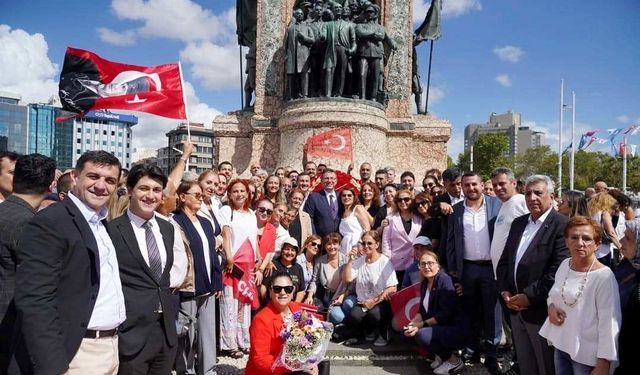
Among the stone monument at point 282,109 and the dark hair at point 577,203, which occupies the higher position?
the stone monument at point 282,109

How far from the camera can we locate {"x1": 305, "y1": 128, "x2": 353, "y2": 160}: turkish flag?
41.0 ft

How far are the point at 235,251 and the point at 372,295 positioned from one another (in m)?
1.78

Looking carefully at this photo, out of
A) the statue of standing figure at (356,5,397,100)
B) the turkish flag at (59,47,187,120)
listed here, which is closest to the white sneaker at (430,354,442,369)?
the turkish flag at (59,47,187,120)

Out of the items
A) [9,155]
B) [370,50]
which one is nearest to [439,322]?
[9,155]

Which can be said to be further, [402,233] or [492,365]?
[402,233]

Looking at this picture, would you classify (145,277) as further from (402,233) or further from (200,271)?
(402,233)

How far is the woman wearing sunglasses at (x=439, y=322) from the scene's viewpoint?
549 centimetres

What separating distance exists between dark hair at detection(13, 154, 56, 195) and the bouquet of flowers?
2153mm

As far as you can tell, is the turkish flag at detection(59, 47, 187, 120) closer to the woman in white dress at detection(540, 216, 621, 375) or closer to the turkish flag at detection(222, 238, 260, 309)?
the turkish flag at detection(222, 238, 260, 309)

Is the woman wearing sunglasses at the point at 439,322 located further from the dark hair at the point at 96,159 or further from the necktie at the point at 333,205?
the dark hair at the point at 96,159

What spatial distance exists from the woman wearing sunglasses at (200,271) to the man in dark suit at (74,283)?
60.9 inches

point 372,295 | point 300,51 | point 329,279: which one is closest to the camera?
point 372,295

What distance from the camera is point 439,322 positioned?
18.4 ft

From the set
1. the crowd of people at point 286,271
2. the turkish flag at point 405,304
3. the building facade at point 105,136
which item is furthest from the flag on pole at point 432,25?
the building facade at point 105,136
